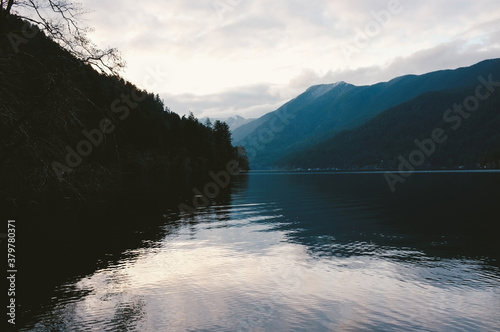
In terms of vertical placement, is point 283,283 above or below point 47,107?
below

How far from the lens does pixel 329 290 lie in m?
16.2

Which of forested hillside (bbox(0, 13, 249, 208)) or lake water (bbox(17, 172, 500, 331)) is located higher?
forested hillside (bbox(0, 13, 249, 208))

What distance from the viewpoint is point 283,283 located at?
17.3m

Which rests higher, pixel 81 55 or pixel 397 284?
pixel 81 55

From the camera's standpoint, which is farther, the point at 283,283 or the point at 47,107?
the point at 283,283

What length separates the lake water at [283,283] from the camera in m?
12.9

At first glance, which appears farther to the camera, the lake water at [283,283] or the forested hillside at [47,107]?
the lake water at [283,283]

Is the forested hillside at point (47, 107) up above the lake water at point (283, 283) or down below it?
above

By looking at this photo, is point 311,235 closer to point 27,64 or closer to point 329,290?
point 329,290

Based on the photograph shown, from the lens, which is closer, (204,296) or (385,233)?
(204,296)

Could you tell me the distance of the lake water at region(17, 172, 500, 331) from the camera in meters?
12.9

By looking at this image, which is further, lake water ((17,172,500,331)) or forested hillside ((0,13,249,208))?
lake water ((17,172,500,331))

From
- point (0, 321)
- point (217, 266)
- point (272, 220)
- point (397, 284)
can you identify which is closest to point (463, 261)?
point (397, 284)

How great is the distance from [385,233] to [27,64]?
29.1 meters
